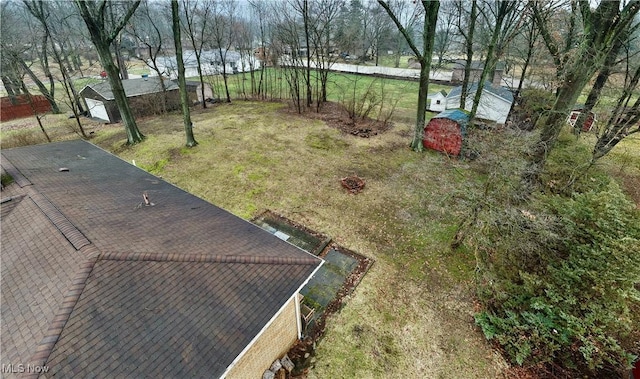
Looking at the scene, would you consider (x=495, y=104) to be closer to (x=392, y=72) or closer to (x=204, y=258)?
(x=392, y=72)

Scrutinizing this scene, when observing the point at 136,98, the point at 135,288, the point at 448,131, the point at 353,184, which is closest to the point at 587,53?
the point at 448,131

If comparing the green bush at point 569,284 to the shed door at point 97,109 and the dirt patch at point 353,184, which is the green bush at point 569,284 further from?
the shed door at point 97,109

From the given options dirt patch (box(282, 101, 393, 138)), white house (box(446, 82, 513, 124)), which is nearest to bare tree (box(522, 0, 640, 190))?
dirt patch (box(282, 101, 393, 138))

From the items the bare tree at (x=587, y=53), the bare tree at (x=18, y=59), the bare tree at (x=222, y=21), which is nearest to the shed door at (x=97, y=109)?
the bare tree at (x=18, y=59)

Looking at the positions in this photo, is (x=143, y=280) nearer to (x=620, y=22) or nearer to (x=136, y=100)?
(x=620, y=22)

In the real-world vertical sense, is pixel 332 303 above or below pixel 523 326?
below

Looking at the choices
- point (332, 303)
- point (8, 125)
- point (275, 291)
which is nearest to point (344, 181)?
point (332, 303)

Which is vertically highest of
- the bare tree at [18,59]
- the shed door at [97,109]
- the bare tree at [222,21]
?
the bare tree at [222,21]
